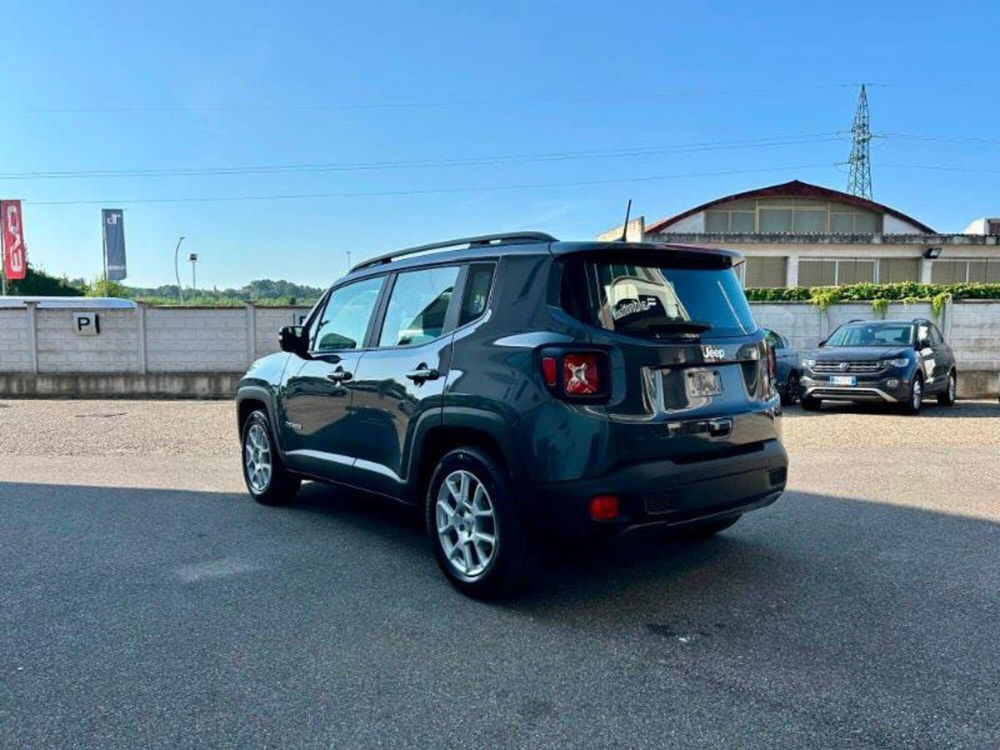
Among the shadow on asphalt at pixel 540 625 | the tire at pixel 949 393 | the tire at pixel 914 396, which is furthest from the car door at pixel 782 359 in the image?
the shadow on asphalt at pixel 540 625

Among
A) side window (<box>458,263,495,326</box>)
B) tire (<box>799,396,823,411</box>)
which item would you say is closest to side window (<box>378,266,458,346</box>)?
side window (<box>458,263,495,326</box>)

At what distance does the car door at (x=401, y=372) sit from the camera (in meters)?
4.31

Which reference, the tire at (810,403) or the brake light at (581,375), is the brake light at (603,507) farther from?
the tire at (810,403)

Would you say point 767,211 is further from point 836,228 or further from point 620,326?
point 620,326

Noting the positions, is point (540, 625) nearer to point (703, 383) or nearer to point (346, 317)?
point (703, 383)

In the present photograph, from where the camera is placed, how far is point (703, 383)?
3.92 m

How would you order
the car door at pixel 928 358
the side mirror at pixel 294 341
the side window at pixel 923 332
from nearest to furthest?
the side mirror at pixel 294 341 → the car door at pixel 928 358 → the side window at pixel 923 332

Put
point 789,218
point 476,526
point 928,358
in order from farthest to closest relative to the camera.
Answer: point 789,218 < point 928,358 < point 476,526

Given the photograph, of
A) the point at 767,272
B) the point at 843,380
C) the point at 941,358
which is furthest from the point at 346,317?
the point at 767,272

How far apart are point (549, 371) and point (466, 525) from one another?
3.37 feet

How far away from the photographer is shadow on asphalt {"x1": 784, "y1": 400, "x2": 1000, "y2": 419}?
484 inches

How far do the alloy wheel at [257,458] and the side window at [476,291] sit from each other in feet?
8.75

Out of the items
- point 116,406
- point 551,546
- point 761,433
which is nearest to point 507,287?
point 551,546

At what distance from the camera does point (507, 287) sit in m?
4.00
